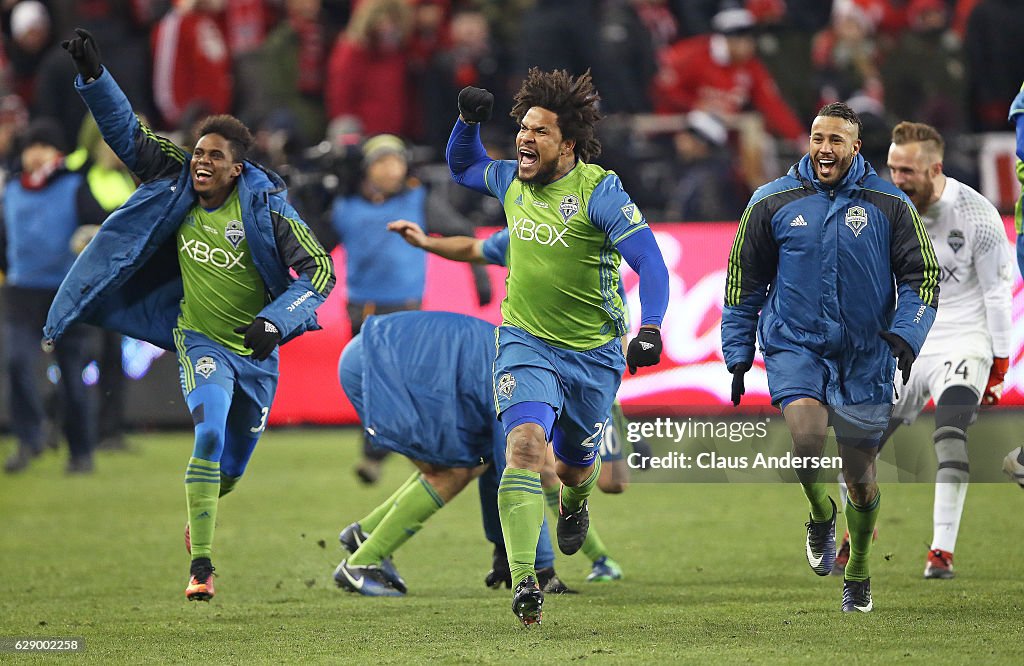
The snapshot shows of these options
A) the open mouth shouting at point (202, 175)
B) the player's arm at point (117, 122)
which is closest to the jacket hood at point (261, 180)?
the open mouth shouting at point (202, 175)

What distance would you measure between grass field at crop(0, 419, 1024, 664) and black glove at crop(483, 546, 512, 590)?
0.09 meters

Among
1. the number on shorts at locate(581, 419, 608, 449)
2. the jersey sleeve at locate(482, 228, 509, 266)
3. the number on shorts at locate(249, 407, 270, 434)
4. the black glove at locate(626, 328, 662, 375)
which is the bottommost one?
the number on shorts at locate(249, 407, 270, 434)

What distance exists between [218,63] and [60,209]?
3.35 metres

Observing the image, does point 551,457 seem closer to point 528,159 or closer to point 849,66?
point 528,159

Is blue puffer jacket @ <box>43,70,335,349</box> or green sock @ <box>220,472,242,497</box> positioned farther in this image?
green sock @ <box>220,472,242,497</box>

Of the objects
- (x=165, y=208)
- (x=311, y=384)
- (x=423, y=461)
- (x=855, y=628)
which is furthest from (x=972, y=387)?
(x=311, y=384)

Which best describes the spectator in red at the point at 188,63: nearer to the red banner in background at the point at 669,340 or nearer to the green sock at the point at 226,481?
the red banner in background at the point at 669,340

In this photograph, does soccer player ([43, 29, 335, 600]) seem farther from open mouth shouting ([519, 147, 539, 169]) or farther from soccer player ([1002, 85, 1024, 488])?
soccer player ([1002, 85, 1024, 488])

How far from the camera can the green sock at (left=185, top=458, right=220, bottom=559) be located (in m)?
7.86

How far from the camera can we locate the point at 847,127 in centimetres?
733

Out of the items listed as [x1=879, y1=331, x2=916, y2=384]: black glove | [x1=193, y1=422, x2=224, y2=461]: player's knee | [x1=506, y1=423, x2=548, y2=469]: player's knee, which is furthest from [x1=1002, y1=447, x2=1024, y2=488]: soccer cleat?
[x1=193, y1=422, x2=224, y2=461]: player's knee

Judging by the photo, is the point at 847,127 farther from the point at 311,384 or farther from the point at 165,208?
the point at 311,384

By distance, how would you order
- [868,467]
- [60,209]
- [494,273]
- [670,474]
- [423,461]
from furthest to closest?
[494,273], [60,209], [670,474], [423,461], [868,467]

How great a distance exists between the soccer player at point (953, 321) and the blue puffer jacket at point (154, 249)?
3.09 metres
